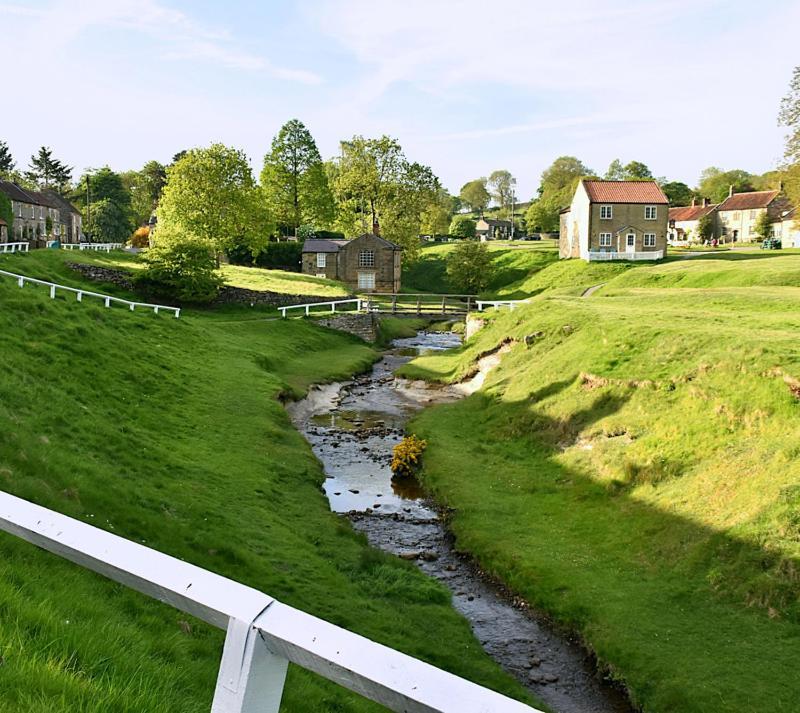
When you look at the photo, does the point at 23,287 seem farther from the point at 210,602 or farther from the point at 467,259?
the point at 467,259

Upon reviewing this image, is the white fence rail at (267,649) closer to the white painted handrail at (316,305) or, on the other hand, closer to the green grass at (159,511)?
the green grass at (159,511)

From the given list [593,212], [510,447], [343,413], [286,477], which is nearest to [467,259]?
[593,212]

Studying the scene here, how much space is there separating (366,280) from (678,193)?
9525 centimetres

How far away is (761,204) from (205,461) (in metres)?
112

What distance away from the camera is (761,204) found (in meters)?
112

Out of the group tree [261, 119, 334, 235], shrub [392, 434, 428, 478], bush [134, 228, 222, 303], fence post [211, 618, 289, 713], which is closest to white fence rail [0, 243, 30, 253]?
bush [134, 228, 222, 303]

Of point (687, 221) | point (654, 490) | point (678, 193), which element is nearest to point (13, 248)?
point (654, 490)

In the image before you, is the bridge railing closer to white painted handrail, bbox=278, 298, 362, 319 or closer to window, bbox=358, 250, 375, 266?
white painted handrail, bbox=278, 298, 362, 319

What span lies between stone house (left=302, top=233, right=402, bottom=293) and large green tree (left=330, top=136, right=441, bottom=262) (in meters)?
6.23

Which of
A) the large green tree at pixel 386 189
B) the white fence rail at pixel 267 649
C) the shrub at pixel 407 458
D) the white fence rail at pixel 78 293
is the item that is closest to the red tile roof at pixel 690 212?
the large green tree at pixel 386 189

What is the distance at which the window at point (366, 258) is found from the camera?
81562 millimetres

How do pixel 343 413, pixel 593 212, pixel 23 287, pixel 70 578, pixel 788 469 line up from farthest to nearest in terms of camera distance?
1. pixel 593 212
2. pixel 343 413
3. pixel 23 287
4. pixel 788 469
5. pixel 70 578

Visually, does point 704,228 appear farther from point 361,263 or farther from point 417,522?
point 417,522

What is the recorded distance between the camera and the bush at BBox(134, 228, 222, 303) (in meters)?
52.3
